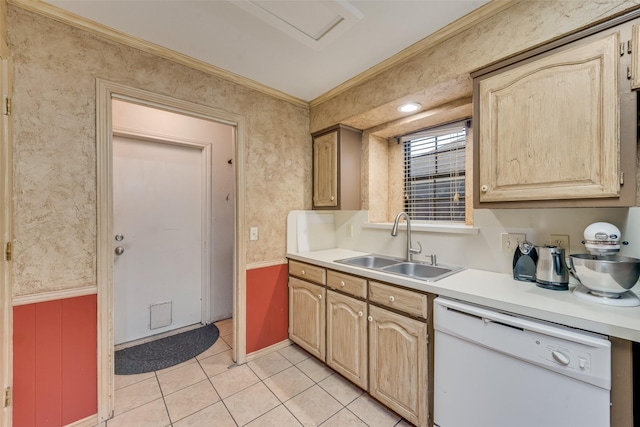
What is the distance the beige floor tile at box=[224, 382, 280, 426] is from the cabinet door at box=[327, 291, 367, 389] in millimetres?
493

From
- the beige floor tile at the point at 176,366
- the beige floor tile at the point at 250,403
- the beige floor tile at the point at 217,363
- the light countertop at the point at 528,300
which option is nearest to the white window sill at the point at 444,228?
the light countertop at the point at 528,300

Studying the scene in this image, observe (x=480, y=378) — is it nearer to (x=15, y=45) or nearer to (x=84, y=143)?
(x=84, y=143)

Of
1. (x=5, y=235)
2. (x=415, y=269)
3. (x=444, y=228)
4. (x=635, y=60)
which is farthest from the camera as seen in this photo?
(x=415, y=269)

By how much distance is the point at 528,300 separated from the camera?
1.12m

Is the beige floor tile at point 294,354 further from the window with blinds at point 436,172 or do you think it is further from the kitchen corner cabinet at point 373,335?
the window with blinds at point 436,172

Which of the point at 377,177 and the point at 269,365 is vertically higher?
the point at 377,177

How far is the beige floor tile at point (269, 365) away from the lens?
2.04m

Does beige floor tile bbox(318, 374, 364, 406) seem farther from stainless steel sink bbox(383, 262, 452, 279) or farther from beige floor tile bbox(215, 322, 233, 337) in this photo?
beige floor tile bbox(215, 322, 233, 337)

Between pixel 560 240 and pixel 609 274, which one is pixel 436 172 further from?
pixel 609 274

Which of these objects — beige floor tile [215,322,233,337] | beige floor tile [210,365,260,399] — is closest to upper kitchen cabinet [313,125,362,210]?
beige floor tile [210,365,260,399]

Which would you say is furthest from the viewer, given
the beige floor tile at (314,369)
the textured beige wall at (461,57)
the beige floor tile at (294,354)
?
the beige floor tile at (294,354)

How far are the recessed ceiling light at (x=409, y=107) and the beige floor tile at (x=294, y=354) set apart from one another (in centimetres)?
222

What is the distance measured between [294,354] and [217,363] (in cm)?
65

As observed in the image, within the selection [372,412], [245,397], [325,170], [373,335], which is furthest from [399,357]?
[325,170]
